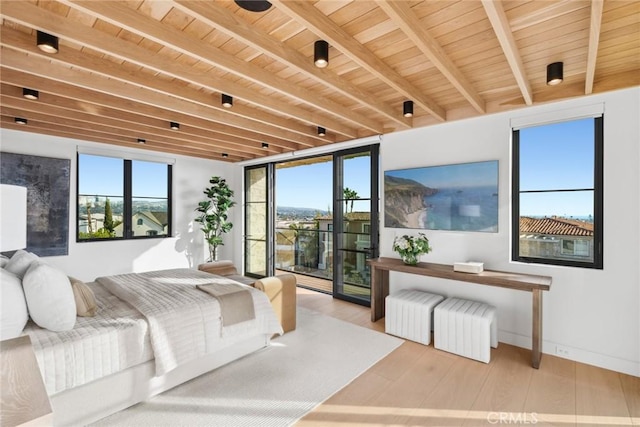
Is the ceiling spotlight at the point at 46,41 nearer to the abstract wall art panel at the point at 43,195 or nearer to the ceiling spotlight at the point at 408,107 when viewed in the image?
the ceiling spotlight at the point at 408,107

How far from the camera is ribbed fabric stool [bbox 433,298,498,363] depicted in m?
2.71

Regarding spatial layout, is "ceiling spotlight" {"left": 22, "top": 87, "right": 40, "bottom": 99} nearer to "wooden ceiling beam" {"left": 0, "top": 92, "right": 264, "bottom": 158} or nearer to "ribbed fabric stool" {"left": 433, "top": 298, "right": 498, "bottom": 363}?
"wooden ceiling beam" {"left": 0, "top": 92, "right": 264, "bottom": 158}

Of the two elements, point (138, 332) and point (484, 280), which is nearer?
point (138, 332)

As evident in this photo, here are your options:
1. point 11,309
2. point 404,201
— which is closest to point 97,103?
point 11,309

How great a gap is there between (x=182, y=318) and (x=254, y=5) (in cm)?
221

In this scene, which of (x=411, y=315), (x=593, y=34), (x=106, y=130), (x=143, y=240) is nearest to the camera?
(x=593, y=34)

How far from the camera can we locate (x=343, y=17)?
1.74m

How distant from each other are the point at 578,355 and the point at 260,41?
3775 mm

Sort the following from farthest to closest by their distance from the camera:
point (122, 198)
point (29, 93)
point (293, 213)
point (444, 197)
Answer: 1. point (293, 213)
2. point (122, 198)
3. point (444, 197)
4. point (29, 93)

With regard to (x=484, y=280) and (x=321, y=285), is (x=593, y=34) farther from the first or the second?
(x=321, y=285)

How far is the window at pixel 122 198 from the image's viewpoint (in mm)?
4602

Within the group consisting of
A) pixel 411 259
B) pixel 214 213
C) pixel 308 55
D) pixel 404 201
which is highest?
pixel 308 55

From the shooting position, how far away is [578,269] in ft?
8.96

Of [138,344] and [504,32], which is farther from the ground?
[504,32]
